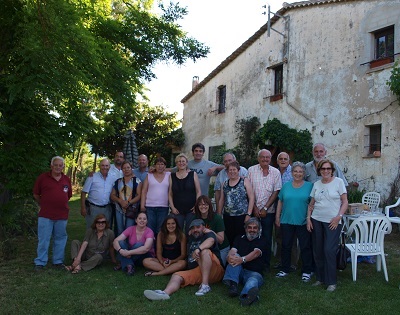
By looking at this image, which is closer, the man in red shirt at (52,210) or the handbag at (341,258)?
the handbag at (341,258)

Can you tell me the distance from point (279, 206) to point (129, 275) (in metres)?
2.26

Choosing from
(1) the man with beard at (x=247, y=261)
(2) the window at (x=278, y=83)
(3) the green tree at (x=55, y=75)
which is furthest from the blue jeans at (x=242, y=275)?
(2) the window at (x=278, y=83)

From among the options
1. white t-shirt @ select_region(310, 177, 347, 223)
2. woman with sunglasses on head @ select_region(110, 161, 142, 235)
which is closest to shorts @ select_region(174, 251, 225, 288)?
white t-shirt @ select_region(310, 177, 347, 223)

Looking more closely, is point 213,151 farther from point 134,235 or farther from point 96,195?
point 134,235

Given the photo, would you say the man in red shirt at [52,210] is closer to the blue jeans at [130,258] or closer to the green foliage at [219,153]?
→ the blue jeans at [130,258]

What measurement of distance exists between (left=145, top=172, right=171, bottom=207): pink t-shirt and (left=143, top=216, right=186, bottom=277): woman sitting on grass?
20.3 inches

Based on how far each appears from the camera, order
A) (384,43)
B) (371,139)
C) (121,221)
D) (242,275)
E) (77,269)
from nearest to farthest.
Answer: (242,275)
(77,269)
(121,221)
(384,43)
(371,139)

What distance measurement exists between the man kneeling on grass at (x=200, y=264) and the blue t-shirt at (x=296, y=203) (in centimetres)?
106

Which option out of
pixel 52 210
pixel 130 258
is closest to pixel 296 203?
pixel 130 258

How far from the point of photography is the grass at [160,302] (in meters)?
4.02

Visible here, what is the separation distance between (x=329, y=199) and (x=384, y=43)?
7.65 meters

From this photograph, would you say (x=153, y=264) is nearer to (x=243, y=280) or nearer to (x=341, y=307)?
(x=243, y=280)

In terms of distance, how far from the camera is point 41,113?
6.25 meters

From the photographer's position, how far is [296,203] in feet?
16.7
